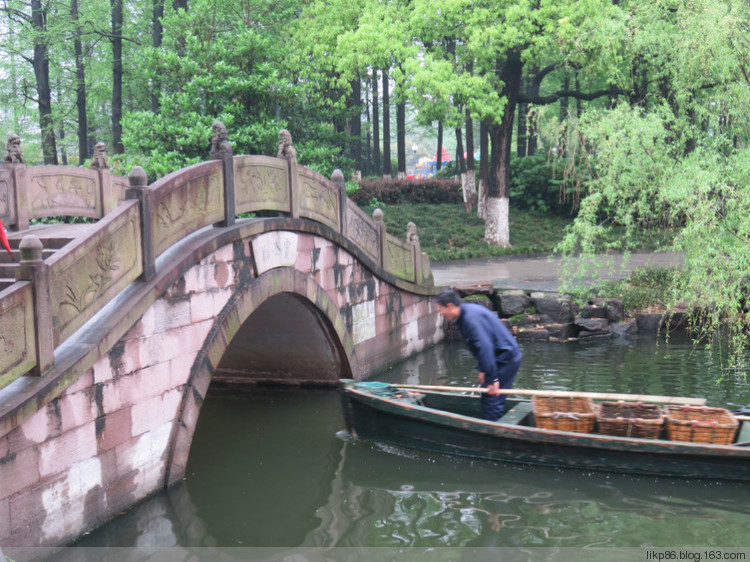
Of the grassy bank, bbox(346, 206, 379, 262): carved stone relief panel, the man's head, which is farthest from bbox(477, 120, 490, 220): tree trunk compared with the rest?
the man's head

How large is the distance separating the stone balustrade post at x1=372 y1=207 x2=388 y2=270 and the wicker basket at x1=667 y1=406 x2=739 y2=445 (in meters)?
6.30

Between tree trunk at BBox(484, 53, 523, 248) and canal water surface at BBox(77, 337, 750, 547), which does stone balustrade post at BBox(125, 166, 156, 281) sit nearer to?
canal water surface at BBox(77, 337, 750, 547)

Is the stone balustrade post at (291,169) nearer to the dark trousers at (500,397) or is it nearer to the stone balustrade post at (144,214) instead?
the stone balustrade post at (144,214)

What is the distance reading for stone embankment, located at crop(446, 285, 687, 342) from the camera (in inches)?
645

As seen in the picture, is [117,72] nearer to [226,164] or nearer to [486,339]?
[226,164]

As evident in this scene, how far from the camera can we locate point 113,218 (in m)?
7.12

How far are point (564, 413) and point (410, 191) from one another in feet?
69.2

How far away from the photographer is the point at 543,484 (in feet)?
28.0

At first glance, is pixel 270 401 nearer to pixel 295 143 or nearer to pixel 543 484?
pixel 543 484

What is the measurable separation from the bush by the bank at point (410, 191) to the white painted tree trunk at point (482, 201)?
10.4 ft

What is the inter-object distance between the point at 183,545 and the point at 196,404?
174 cm

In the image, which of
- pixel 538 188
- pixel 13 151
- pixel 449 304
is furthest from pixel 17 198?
pixel 538 188

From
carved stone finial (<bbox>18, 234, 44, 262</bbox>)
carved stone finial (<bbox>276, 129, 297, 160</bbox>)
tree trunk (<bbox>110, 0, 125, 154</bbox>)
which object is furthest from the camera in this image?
tree trunk (<bbox>110, 0, 125, 154</bbox>)

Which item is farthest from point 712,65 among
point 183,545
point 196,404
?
point 183,545
